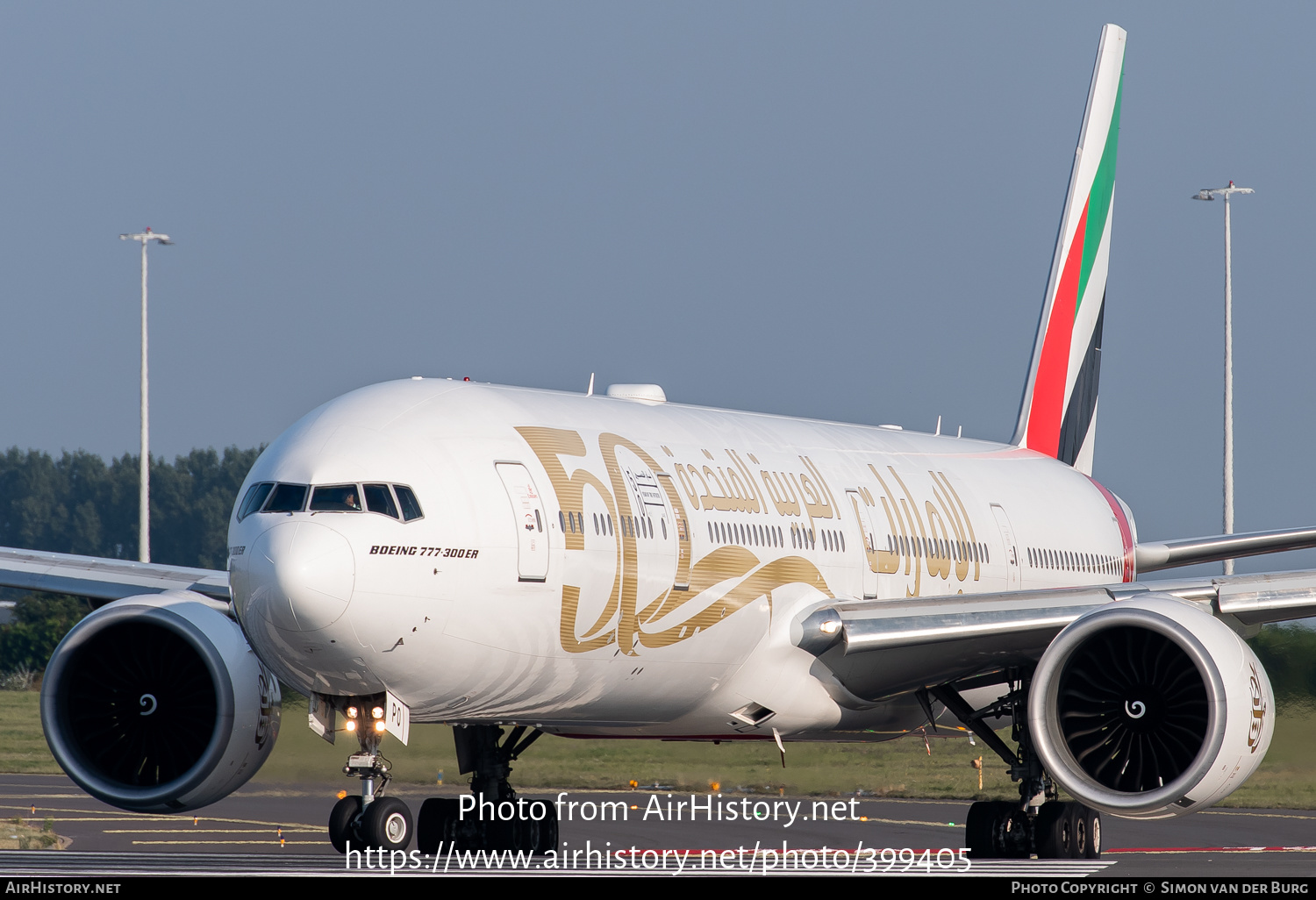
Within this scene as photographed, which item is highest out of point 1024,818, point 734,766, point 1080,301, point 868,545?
point 1080,301

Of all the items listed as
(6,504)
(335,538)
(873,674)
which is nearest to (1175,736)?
(873,674)

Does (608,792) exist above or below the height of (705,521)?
below

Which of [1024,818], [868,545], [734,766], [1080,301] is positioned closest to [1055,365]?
[1080,301]

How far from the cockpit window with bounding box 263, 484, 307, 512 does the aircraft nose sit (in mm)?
331

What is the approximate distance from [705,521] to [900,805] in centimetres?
1193

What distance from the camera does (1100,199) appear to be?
25719 millimetres

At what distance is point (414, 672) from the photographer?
1215 cm

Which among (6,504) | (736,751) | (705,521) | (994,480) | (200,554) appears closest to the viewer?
(705,521)

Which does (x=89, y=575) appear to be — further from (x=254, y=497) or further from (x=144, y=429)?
(x=144, y=429)

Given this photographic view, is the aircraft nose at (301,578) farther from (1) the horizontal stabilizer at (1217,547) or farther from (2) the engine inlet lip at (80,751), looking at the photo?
(1) the horizontal stabilizer at (1217,547)

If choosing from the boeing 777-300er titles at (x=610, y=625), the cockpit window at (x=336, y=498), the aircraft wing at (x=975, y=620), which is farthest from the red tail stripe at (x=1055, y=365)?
the cockpit window at (x=336, y=498)

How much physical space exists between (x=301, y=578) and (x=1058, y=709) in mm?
6196

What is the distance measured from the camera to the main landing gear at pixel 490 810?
54.1 ft

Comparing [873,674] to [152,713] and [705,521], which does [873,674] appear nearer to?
[705,521]
